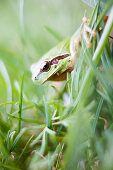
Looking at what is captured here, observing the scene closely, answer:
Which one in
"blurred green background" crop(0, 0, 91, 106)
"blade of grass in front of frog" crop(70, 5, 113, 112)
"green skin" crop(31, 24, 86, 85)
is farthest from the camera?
"blurred green background" crop(0, 0, 91, 106)

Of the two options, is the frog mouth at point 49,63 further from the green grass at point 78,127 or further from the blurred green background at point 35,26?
the green grass at point 78,127

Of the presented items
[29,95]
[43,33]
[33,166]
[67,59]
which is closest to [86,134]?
[33,166]

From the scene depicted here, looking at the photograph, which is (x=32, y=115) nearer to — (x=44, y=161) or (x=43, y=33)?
(x=44, y=161)

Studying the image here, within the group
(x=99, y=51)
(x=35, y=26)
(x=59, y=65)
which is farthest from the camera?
(x=35, y=26)

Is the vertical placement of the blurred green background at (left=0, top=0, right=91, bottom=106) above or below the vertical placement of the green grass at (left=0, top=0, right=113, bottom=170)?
above

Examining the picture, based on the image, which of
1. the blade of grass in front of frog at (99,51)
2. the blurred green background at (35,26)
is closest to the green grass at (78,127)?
the blade of grass in front of frog at (99,51)

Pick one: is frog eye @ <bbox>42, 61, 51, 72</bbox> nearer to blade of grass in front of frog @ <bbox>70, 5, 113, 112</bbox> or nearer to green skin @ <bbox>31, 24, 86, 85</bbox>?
green skin @ <bbox>31, 24, 86, 85</bbox>

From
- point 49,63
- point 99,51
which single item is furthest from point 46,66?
point 99,51

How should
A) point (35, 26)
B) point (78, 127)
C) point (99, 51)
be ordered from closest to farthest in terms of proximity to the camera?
point (78, 127) → point (99, 51) → point (35, 26)

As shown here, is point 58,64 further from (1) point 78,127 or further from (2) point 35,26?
(2) point 35,26

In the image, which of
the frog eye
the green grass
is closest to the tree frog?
the frog eye

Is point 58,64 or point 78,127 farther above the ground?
point 58,64

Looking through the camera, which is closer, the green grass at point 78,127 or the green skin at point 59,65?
the green grass at point 78,127
